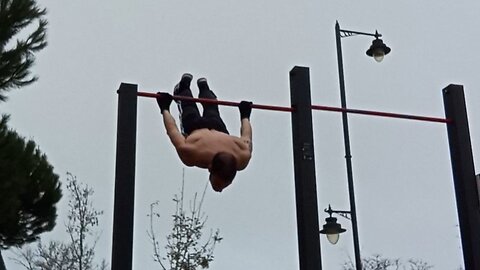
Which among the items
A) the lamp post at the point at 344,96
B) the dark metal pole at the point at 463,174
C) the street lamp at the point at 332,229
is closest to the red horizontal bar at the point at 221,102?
the dark metal pole at the point at 463,174

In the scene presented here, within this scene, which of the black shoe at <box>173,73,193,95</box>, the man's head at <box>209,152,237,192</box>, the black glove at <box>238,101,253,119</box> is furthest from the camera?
the black shoe at <box>173,73,193,95</box>

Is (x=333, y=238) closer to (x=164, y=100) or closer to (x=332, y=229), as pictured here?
(x=332, y=229)

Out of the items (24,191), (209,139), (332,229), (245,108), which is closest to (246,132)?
(245,108)

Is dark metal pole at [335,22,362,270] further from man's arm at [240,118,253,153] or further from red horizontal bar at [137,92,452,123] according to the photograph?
man's arm at [240,118,253,153]

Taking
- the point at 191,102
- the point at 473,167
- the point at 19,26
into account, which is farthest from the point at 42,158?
the point at 473,167

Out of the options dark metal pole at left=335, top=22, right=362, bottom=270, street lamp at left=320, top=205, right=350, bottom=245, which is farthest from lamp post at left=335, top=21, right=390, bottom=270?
street lamp at left=320, top=205, right=350, bottom=245

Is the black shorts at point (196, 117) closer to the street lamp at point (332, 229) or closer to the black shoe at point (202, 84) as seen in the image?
the black shoe at point (202, 84)

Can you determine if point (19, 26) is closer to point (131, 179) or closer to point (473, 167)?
point (131, 179)

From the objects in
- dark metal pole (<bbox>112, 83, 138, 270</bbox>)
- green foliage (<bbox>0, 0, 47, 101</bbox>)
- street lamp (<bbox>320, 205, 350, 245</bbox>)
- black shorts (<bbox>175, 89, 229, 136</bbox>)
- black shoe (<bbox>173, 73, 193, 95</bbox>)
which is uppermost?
green foliage (<bbox>0, 0, 47, 101</bbox>)

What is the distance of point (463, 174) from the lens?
6.05 meters

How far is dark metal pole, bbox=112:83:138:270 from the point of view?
16.0ft

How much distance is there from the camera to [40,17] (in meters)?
9.55

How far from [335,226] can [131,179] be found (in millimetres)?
6144

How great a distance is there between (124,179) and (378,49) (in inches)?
253
